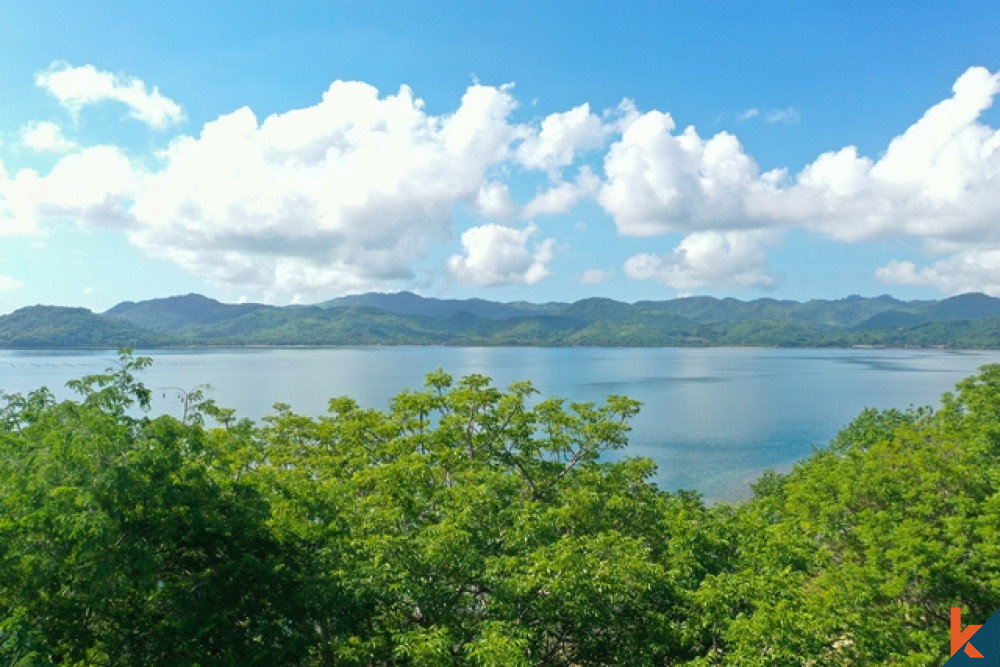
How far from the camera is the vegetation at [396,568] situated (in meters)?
9.39

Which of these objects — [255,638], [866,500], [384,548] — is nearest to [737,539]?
[866,500]

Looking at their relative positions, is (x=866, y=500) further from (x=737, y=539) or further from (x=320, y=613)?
(x=320, y=613)

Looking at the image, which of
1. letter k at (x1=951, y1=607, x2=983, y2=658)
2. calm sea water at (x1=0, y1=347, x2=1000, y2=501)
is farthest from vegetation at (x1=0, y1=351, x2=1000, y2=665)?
calm sea water at (x1=0, y1=347, x2=1000, y2=501)

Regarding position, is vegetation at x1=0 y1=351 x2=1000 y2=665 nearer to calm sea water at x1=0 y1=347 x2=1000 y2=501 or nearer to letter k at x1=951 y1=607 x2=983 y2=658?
letter k at x1=951 y1=607 x2=983 y2=658

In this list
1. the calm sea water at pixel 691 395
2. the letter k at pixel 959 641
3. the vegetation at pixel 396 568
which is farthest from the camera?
the calm sea water at pixel 691 395

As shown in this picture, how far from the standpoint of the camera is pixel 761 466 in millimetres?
62469

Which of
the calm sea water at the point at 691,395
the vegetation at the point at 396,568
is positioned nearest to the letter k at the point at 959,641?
the vegetation at the point at 396,568

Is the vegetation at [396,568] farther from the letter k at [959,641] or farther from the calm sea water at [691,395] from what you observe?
the calm sea water at [691,395]

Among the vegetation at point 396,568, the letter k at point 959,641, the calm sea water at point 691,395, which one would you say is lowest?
the calm sea water at point 691,395

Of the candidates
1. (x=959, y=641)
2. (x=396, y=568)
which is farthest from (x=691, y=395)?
(x=959, y=641)

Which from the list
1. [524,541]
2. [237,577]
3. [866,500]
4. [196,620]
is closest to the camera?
[196,620]

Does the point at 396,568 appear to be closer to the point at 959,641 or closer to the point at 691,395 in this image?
the point at 959,641

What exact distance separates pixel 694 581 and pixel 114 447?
1295 centimetres

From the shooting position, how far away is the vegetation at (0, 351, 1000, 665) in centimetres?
939
